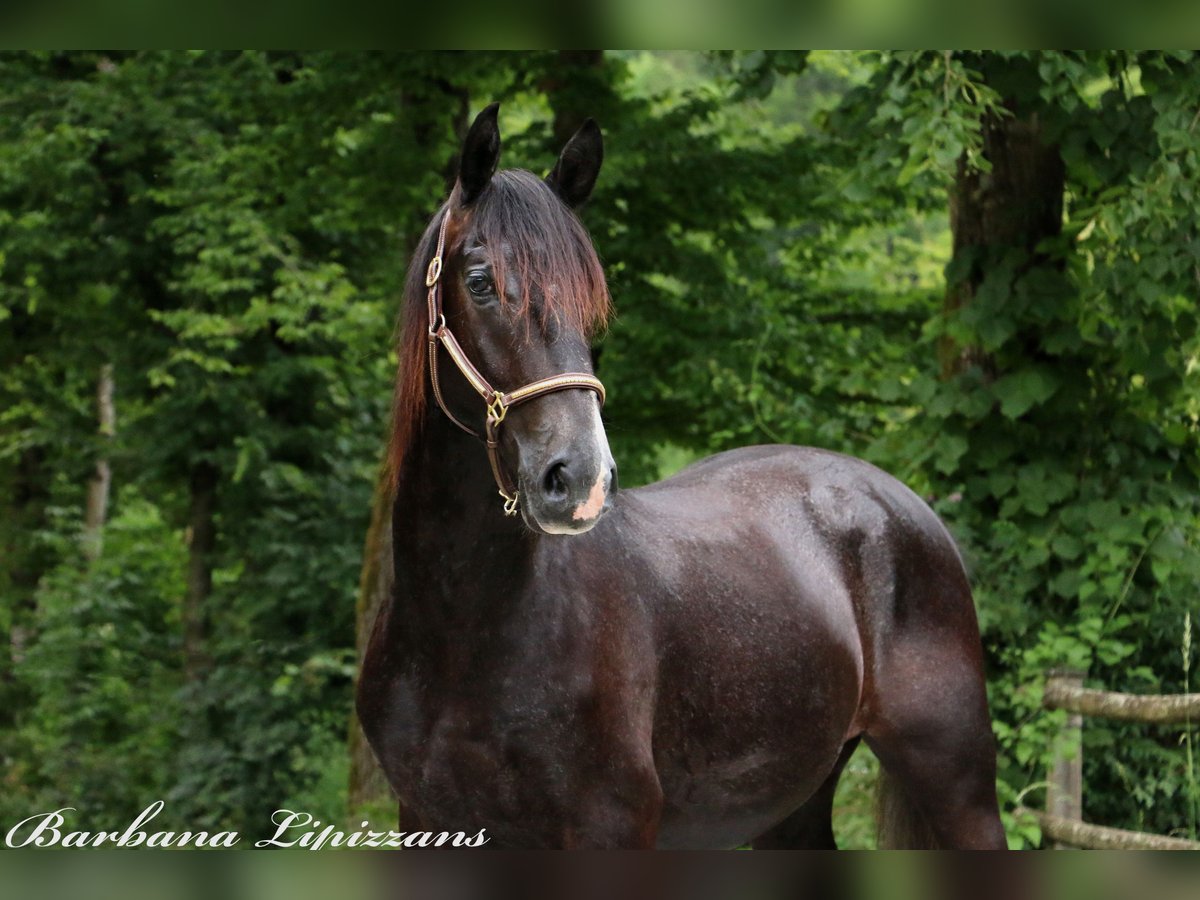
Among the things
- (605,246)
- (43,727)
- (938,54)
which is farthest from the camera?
(43,727)

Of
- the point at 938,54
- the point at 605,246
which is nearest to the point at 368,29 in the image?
the point at 938,54

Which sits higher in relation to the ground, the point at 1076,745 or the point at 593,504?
the point at 593,504

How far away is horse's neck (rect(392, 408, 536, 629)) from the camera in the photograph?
299cm

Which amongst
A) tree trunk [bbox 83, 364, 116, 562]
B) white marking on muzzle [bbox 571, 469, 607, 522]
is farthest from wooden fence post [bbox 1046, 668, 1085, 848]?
tree trunk [bbox 83, 364, 116, 562]

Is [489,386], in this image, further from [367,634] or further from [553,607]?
[367,634]

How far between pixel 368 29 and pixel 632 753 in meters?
1.67

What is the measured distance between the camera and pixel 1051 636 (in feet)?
21.1

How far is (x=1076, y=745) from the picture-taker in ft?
20.2

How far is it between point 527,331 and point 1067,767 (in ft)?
14.7

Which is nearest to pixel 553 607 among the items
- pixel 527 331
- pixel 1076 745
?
pixel 527 331

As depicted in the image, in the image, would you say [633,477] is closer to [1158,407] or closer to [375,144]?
[375,144]

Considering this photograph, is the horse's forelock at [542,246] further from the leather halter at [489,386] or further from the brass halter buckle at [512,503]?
the brass halter buckle at [512,503]

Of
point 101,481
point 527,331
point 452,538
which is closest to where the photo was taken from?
point 527,331

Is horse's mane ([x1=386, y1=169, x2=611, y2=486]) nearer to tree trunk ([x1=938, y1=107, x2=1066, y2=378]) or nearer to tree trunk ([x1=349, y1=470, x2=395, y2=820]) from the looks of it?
tree trunk ([x1=938, y1=107, x2=1066, y2=378])
